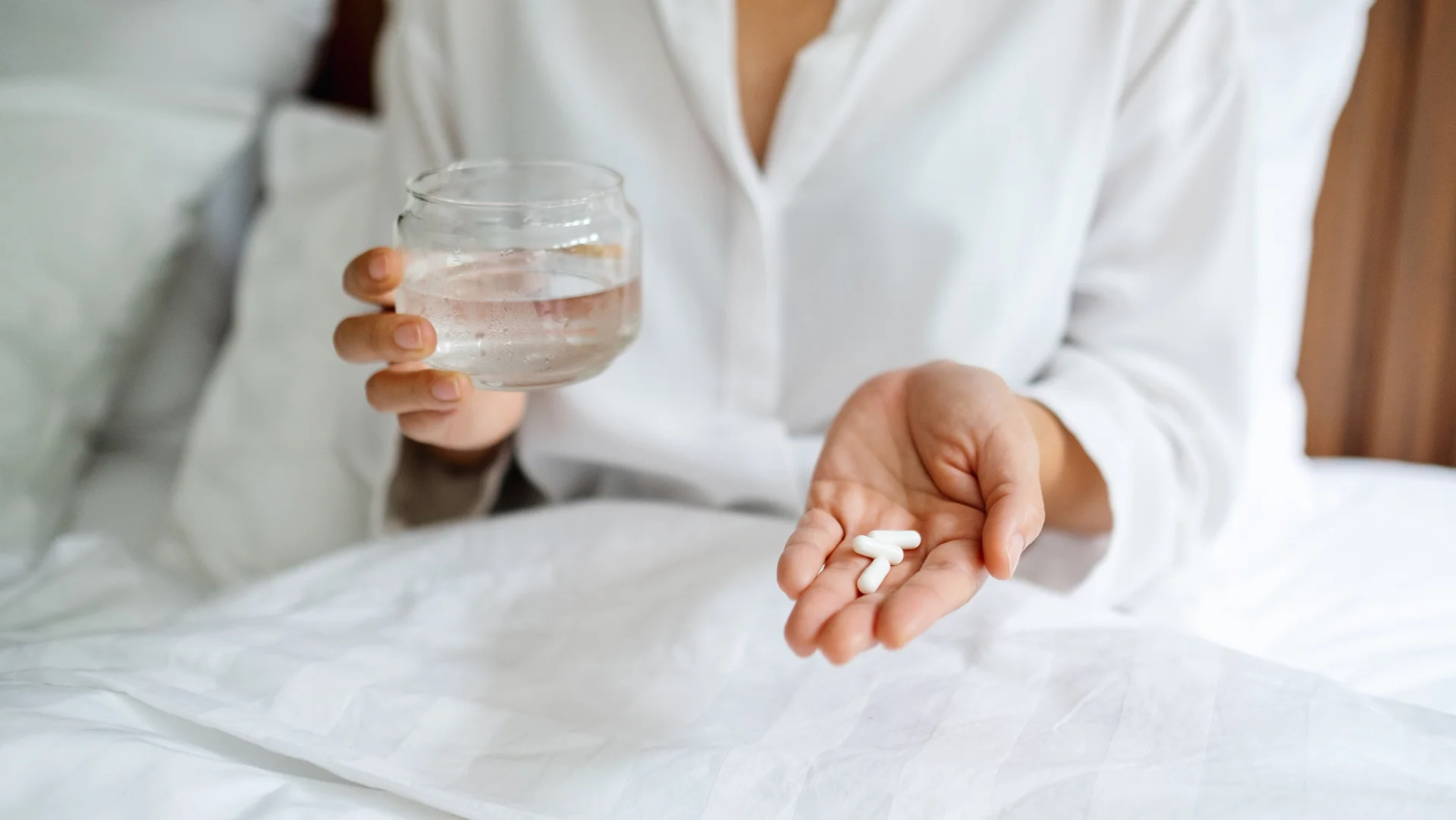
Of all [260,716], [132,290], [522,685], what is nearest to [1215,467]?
[522,685]

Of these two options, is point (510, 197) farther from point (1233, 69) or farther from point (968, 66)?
point (1233, 69)

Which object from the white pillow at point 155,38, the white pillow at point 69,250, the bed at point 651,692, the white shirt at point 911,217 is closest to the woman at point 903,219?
the white shirt at point 911,217

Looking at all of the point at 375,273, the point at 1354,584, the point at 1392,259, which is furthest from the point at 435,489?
the point at 1392,259

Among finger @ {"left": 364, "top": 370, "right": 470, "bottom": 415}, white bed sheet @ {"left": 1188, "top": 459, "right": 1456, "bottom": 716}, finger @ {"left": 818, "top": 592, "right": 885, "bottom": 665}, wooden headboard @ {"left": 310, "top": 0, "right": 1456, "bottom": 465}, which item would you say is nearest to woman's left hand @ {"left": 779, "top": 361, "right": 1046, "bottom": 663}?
finger @ {"left": 818, "top": 592, "right": 885, "bottom": 665}

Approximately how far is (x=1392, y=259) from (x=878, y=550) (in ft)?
2.60

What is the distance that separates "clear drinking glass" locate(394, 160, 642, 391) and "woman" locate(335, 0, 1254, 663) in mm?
174

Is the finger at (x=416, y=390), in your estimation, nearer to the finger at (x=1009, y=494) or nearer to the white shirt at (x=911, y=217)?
the white shirt at (x=911, y=217)

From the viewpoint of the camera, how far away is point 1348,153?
1.09m

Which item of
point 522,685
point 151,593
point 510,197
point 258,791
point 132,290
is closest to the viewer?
point 258,791

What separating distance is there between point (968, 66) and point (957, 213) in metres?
0.11

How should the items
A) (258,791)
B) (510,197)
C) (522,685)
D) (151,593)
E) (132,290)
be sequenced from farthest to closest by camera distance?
(132,290) → (151,593) → (510,197) → (522,685) → (258,791)

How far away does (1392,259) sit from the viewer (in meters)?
1.09

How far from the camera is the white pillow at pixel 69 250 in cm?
98

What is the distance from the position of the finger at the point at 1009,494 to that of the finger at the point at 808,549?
0.08 m
